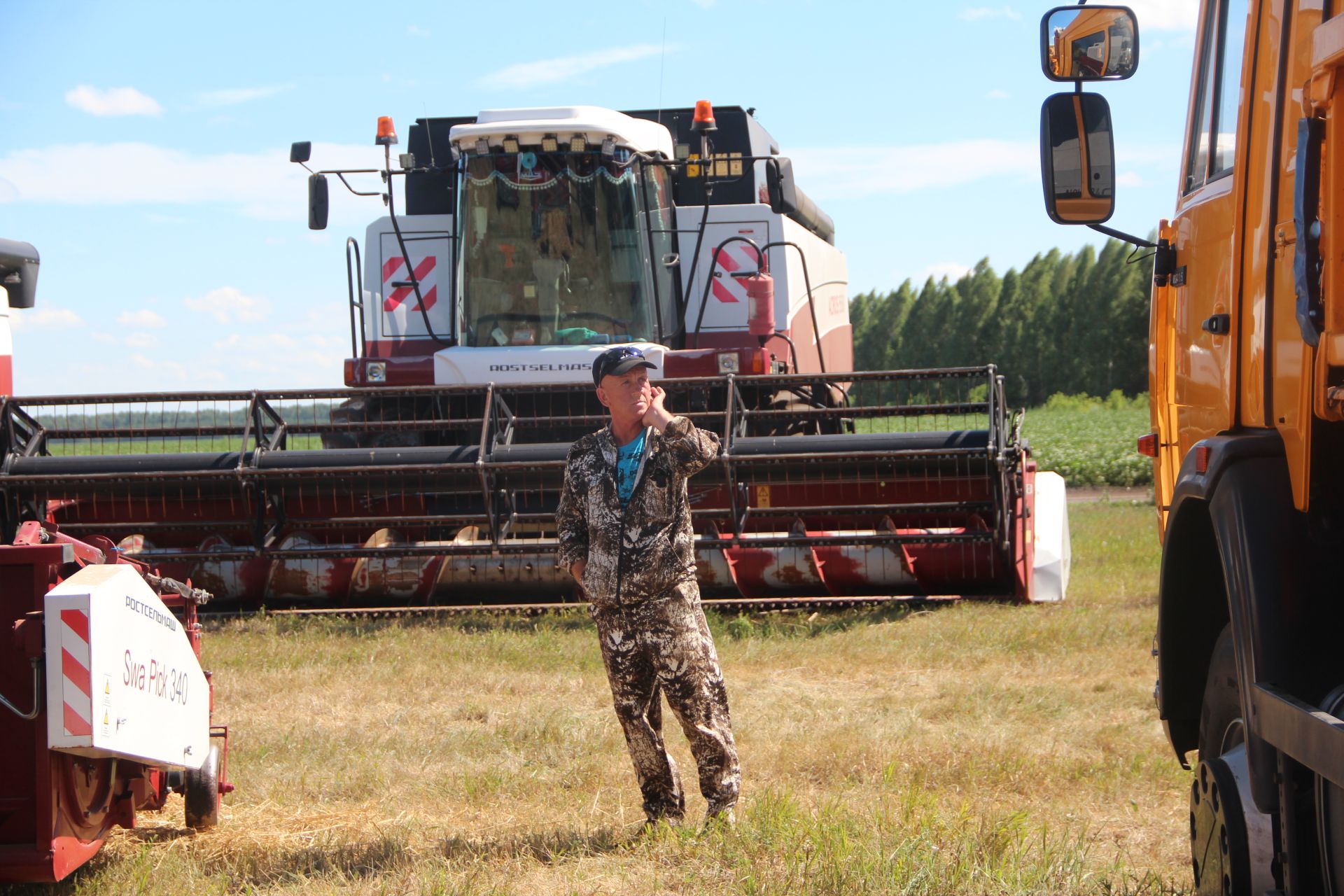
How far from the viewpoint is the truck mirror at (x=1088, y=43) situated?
3.39 m

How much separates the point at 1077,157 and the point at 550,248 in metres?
6.17

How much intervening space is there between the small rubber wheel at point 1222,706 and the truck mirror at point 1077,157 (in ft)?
3.82

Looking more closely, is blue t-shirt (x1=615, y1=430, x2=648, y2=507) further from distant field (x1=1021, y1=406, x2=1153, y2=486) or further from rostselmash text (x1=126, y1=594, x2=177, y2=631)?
distant field (x1=1021, y1=406, x2=1153, y2=486)

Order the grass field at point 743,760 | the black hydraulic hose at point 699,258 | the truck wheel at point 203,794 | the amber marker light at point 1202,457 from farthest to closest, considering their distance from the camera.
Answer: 1. the black hydraulic hose at point 699,258
2. the truck wheel at point 203,794
3. the grass field at point 743,760
4. the amber marker light at point 1202,457

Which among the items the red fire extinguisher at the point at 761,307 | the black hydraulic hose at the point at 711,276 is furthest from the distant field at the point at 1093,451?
the red fire extinguisher at the point at 761,307

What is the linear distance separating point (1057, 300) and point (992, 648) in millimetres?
73512

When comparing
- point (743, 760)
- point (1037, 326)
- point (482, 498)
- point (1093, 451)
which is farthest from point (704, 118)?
point (1037, 326)

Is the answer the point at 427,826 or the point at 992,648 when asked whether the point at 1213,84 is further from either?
the point at 992,648

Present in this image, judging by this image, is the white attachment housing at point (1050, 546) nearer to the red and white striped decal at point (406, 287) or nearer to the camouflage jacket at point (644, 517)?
the camouflage jacket at point (644, 517)

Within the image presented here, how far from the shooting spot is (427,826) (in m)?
4.58

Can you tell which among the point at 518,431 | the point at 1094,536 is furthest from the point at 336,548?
the point at 1094,536

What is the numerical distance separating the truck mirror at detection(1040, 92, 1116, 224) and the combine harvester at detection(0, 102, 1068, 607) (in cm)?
447

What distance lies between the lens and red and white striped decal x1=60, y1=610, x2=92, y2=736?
3.22 metres

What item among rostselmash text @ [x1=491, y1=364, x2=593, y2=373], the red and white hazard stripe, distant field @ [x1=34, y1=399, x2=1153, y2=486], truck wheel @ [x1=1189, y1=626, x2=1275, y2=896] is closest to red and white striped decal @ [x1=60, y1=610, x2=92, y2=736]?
truck wheel @ [x1=1189, y1=626, x2=1275, y2=896]
